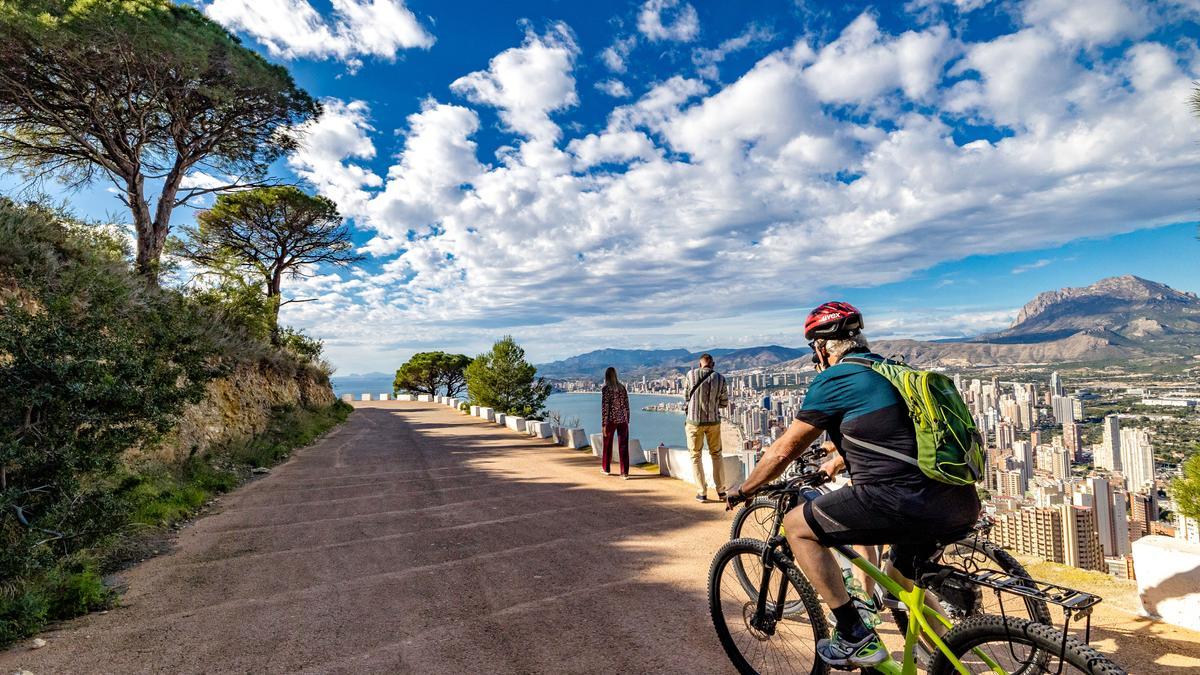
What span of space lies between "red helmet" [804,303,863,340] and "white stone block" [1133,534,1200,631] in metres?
2.83

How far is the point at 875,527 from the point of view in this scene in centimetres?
230

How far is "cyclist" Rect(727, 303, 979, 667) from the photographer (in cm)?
222

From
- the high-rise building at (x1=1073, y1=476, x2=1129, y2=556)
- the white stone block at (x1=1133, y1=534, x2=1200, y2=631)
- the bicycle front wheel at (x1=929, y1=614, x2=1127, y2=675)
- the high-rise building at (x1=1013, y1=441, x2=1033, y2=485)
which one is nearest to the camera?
the bicycle front wheel at (x1=929, y1=614, x2=1127, y2=675)

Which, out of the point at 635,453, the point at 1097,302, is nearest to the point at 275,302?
the point at 635,453

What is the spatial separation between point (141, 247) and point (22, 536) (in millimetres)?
14903

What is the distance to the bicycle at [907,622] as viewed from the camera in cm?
192

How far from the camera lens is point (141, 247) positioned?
620 inches

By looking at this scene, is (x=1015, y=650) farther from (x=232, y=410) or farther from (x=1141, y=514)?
(x=232, y=410)

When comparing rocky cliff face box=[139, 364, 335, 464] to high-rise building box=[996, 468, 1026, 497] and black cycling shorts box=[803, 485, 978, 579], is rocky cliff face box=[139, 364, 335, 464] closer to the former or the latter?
black cycling shorts box=[803, 485, 978, 579]

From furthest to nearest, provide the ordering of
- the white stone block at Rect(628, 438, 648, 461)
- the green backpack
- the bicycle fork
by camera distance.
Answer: the white stone block at Rect(628, 438, 648, 461) → the bicycle fork → the green backpack

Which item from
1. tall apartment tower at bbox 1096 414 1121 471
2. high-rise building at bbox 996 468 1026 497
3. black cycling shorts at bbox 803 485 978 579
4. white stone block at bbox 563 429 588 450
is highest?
black cycling shorts at bbox 803 485 978 579

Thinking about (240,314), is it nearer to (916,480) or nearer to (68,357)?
(68,357)

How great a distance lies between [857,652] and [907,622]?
32 cm

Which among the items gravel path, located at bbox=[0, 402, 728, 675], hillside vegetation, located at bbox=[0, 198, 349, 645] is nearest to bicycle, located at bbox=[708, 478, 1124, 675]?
gravel path, located at bbox=[0, 402, 728, 675]
